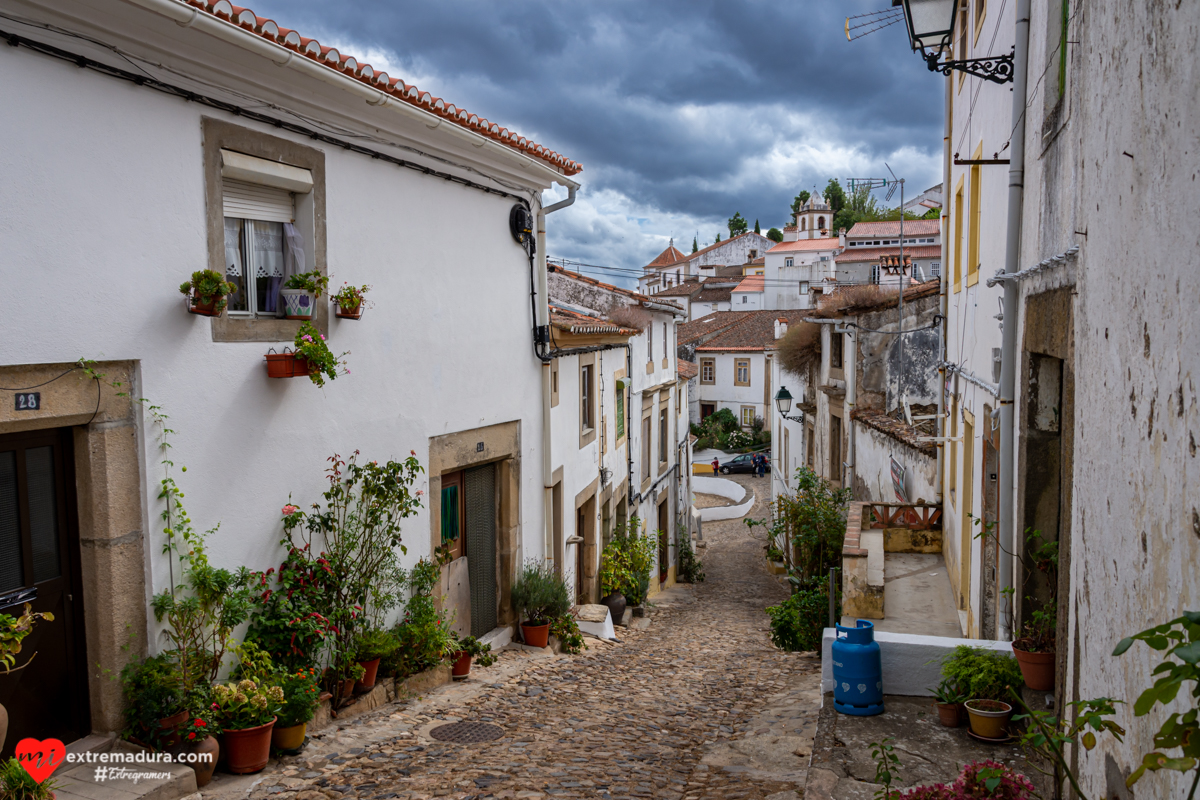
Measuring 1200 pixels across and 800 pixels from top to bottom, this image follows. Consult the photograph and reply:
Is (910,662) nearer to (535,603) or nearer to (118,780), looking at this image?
(535,603)

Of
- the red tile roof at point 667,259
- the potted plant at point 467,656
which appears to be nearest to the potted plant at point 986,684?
the potted plant at point 467,656

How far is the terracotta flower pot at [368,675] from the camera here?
6.90 m

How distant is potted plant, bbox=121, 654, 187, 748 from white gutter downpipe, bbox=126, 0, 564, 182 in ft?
12.8

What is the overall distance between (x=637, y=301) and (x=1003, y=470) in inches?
560

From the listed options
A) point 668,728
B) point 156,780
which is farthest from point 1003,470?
point 156,780

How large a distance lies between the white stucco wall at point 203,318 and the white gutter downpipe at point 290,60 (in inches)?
6.8

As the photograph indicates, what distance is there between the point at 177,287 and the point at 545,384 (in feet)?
19.2

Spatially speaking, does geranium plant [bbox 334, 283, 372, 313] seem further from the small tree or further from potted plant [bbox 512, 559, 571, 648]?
the small tree

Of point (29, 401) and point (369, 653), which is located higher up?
point (29, 401)

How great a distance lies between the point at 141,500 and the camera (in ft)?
17.5

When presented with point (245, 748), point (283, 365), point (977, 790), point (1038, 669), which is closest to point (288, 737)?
point (245, 748)

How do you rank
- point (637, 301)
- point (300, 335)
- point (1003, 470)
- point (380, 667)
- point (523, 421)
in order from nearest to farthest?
1. point (1003, 470)
2. point (300, 335)
3. point (380, 667)
4. point (523, 421)
5. point (637, 301)

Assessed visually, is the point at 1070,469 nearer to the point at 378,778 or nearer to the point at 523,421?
the point at 378,778

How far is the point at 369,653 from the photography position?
6.92 m
